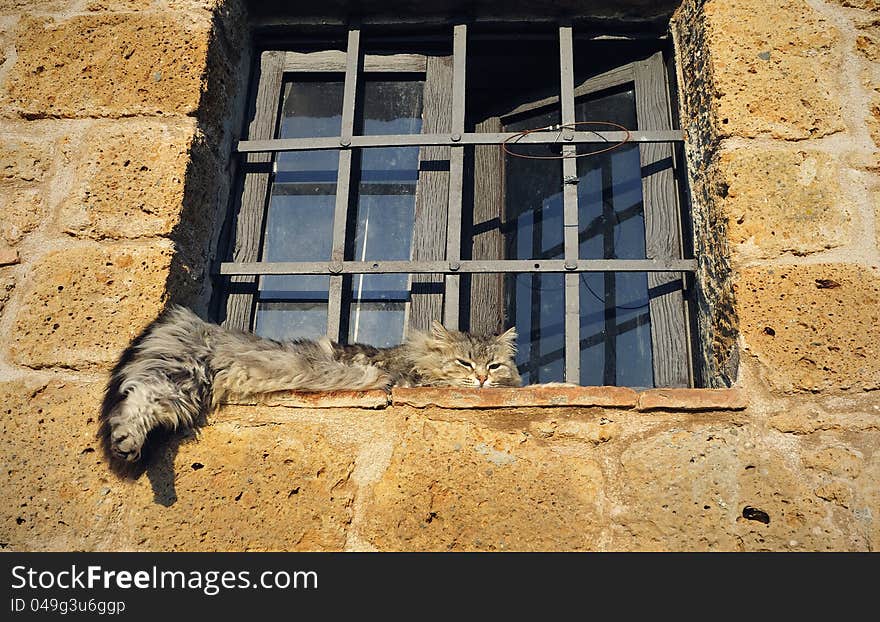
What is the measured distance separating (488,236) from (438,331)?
523mm

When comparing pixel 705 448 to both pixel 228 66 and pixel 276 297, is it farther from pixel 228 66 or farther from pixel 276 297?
→ pixel 228 66

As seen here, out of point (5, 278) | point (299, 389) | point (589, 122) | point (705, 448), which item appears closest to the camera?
point (705, 448)

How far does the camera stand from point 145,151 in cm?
255

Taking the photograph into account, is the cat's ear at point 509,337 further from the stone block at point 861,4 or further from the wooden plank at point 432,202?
the stone block at point 861,4

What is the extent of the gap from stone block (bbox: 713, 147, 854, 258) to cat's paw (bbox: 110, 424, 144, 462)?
1968mm

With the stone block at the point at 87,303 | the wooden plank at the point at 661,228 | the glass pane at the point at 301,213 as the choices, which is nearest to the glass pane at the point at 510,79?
the wooden plank at the point at 661,228

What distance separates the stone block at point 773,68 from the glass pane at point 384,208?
3.97 ft

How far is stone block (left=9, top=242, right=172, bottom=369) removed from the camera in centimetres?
232

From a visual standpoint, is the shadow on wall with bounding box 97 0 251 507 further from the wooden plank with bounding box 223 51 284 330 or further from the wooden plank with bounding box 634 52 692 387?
the wooden plank with bounding box 634 52 692 387

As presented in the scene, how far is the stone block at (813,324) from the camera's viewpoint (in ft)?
7.07

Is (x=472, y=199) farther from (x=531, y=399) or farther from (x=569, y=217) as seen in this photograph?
(x=531, y=399)

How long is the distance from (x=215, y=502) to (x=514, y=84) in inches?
84.2

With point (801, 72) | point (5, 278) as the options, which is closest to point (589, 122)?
point (801, 72)

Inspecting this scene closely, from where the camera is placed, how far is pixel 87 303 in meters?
2.38
